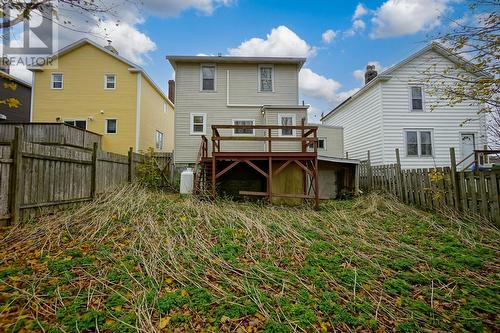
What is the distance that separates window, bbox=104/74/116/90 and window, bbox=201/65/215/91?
5.97 m

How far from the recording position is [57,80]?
14742 mm

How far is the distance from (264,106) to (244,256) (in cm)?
931

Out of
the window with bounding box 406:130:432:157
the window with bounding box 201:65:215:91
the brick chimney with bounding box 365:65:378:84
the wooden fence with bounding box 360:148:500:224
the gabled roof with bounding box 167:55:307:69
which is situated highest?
the brick chimney with bounding box 365:65:378:84

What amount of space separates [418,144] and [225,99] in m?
10.4

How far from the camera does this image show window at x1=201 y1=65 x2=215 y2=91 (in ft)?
43.1

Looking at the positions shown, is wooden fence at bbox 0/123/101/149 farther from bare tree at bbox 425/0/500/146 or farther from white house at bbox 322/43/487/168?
white house at bbox 322/43/487/168

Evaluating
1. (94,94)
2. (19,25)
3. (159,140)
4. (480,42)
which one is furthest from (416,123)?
(94,94)

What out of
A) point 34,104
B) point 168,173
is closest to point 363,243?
point 168,173

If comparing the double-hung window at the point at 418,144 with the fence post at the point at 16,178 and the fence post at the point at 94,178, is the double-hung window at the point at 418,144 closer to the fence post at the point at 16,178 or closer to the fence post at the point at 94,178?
the fence post at the point at 94,178

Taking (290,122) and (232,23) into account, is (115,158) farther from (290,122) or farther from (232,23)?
(232,23)

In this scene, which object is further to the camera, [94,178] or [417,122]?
[417,122]

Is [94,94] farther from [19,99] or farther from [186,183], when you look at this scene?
[186,183]

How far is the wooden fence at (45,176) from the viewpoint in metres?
4.54

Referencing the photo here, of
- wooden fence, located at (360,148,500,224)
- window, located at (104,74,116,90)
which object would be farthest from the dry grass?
window, located at (104,74,116,90)
